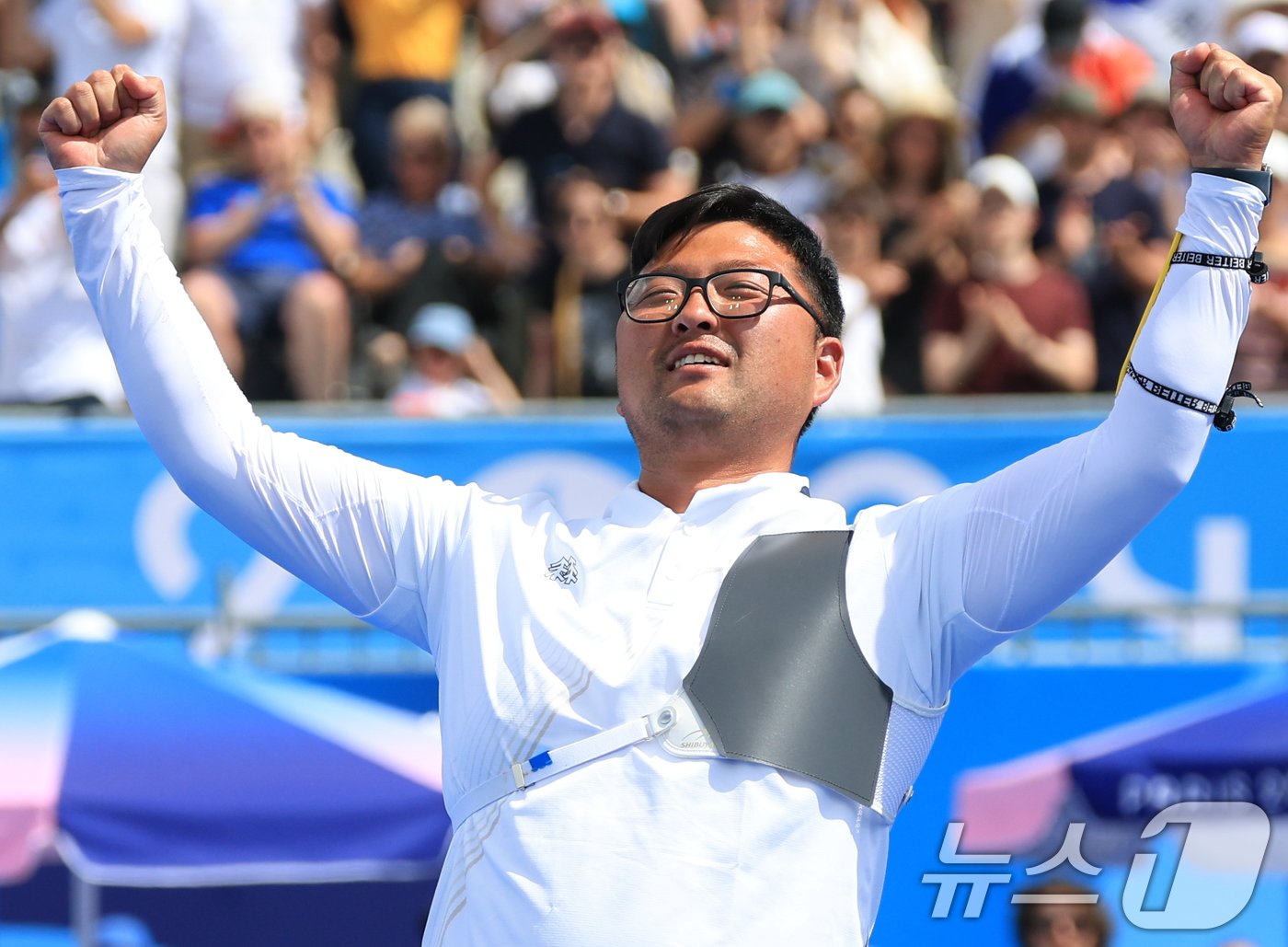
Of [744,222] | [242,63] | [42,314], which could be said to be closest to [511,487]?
[42,314]

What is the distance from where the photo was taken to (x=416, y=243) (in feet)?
25.7

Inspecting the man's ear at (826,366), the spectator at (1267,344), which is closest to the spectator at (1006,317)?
the spectator at (1267,344)

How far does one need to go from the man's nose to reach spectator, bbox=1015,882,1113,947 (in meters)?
1.73

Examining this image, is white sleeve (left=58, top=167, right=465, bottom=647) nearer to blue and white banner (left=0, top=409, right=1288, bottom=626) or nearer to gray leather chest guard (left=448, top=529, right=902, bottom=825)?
gray leather chest guard (left=448, top=529, right=902, bottom=825)

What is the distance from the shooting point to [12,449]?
654 centimetres

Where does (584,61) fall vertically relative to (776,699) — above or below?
above

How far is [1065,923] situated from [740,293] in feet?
6.10

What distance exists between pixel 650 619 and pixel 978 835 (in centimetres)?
182

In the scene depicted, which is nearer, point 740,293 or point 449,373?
point 740,293

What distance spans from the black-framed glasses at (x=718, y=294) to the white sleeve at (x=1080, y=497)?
48 centimetres

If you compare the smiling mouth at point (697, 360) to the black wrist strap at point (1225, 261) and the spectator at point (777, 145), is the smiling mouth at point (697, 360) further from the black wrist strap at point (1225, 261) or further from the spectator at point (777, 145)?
the spectator at point (777, 145)

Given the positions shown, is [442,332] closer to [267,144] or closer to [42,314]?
[267,144]

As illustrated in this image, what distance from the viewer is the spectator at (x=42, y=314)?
7.39 m

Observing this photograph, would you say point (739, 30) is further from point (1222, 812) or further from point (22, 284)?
point (1222, 812)
